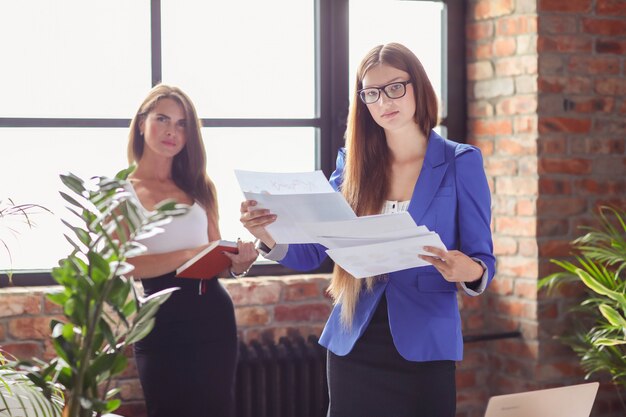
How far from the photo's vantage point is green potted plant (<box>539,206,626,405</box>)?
3029mm

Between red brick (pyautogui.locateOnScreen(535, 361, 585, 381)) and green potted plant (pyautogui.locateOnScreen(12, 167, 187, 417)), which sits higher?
green potted plant (pyautogui.locateOnScreen(12, 167, 187, 417))

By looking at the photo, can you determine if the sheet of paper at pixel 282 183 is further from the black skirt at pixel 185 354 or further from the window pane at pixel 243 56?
the window pane at pixel 243 56

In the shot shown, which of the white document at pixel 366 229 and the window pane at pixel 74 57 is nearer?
the white document at pixel 366 229

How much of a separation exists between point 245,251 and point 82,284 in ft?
5.46

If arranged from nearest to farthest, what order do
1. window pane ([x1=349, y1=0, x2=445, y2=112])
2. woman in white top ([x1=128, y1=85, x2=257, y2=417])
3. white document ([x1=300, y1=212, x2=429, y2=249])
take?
white document ([x1=300, y1=212, x2=429, y2=249]), woman in white top ([x1=128, y1=85, x2=257, y2=417]), window pane ([x1=349, y1=0, x2=445, y2=112])

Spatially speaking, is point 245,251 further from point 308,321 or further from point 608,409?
point 608,409

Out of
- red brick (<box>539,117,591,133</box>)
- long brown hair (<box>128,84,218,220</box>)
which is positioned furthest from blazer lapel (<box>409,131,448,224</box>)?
red brick (<box>539,117,591,133</box>)

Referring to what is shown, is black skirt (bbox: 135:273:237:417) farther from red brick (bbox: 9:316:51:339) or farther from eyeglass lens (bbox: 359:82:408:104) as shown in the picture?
eyeglass lens (bbox: 359:82:408:104)

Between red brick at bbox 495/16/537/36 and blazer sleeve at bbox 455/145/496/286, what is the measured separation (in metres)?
1.62

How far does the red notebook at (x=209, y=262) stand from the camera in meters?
2.71

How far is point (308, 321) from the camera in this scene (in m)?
3.62

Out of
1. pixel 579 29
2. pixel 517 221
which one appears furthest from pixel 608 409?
pixel 579 29

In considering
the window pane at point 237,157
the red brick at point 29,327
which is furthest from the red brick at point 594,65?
the red brick at point 29,327

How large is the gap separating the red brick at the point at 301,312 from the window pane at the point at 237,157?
338 millimetres
